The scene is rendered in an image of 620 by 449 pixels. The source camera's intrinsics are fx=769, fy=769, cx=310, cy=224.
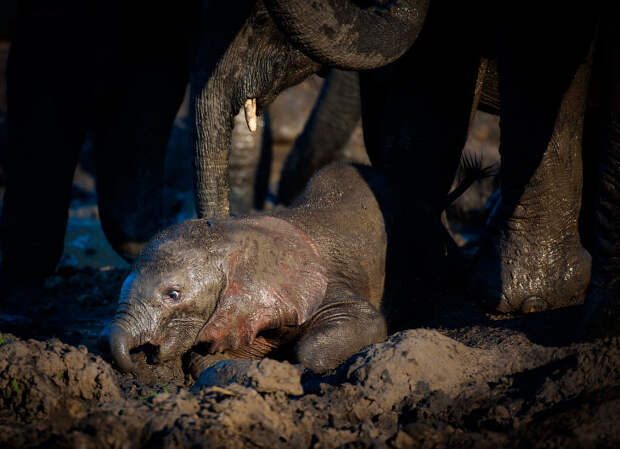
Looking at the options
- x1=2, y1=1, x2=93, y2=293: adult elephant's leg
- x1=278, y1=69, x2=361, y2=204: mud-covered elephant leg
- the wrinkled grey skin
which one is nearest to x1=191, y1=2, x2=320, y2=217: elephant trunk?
the wrinkled grey skin

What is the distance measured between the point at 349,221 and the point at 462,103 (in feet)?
3.03

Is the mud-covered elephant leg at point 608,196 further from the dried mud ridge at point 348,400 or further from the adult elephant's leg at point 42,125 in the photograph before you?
the adult elephant's leg at point 42,125

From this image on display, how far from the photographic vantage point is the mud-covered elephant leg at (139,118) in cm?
404

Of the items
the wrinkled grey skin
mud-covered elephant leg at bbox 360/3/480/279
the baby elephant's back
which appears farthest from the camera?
mud-covered elephant leg at bbox 360/3/480/279

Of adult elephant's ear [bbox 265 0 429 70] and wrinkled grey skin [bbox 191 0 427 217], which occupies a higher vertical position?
adult elephant's ear [bbox 265 0 429 70]

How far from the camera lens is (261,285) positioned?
255 centimetres

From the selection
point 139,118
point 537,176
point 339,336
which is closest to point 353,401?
point 339,336

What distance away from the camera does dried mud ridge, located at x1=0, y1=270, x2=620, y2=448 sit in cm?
185

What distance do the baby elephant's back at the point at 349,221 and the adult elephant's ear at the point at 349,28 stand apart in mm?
529

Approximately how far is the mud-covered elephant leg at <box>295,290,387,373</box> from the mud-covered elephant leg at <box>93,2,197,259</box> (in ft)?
6.17

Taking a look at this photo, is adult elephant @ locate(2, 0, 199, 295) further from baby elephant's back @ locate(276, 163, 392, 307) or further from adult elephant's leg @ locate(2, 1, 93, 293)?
baby elephant's back @ locate(276, 163, 392, 307)

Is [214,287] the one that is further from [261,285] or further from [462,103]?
[462,103]

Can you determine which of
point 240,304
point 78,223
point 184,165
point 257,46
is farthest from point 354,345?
point 184,165

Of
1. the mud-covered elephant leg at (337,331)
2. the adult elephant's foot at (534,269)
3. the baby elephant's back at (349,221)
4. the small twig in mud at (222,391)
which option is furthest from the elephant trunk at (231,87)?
the small twig in mud at (222,391)
